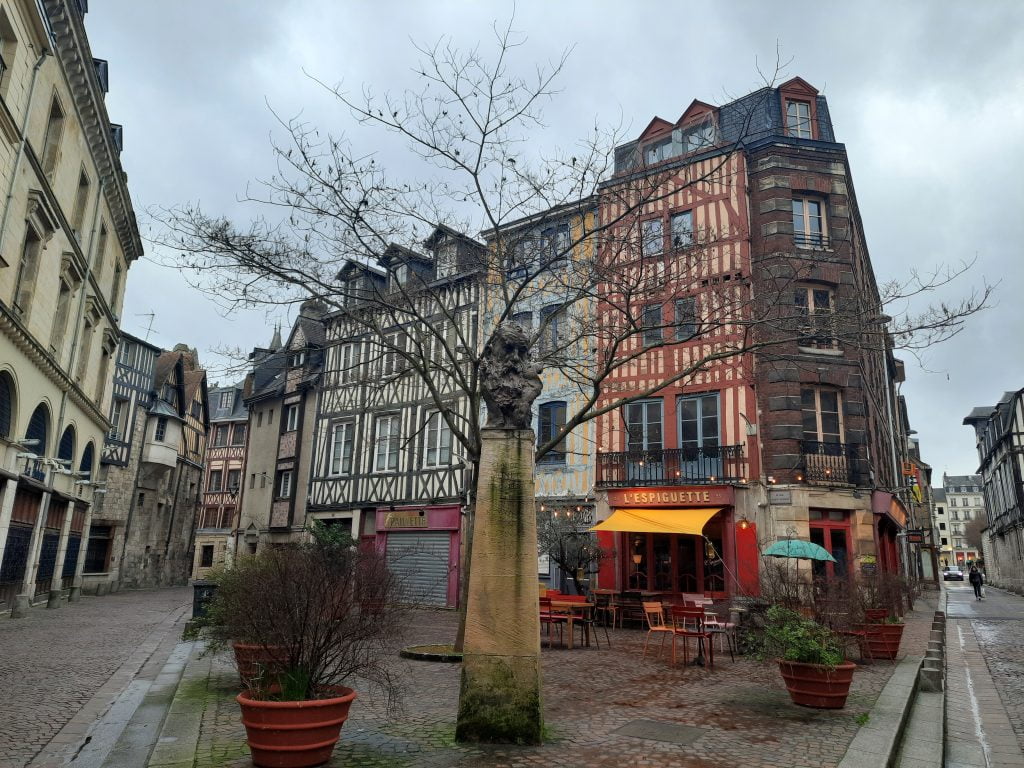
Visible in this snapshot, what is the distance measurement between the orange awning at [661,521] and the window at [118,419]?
68.7 ft

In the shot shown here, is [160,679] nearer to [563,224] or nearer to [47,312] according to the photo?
[563,224]

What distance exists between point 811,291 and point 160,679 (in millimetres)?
15434

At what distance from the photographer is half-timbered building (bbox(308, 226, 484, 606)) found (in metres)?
19.6

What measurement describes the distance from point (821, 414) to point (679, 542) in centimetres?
437

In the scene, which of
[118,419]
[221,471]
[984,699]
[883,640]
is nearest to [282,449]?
[118,419]

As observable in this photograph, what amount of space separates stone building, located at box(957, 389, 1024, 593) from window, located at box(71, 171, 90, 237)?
38.3 metres

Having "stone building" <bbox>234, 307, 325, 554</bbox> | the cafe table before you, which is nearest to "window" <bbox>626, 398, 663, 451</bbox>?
the cafe table

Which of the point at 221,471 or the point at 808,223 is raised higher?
the point at 808,223

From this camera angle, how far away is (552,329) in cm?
1596

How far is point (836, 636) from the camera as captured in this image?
661cm

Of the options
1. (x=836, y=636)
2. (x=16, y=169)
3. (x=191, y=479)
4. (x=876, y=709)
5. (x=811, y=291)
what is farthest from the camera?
(x=191, y=479)

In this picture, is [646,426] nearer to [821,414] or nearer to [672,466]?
[672,466]

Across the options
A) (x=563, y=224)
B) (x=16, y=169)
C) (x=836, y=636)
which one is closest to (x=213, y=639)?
(x=836, y=636)

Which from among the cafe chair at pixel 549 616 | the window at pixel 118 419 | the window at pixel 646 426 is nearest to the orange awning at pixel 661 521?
the window at pixel 646 426
